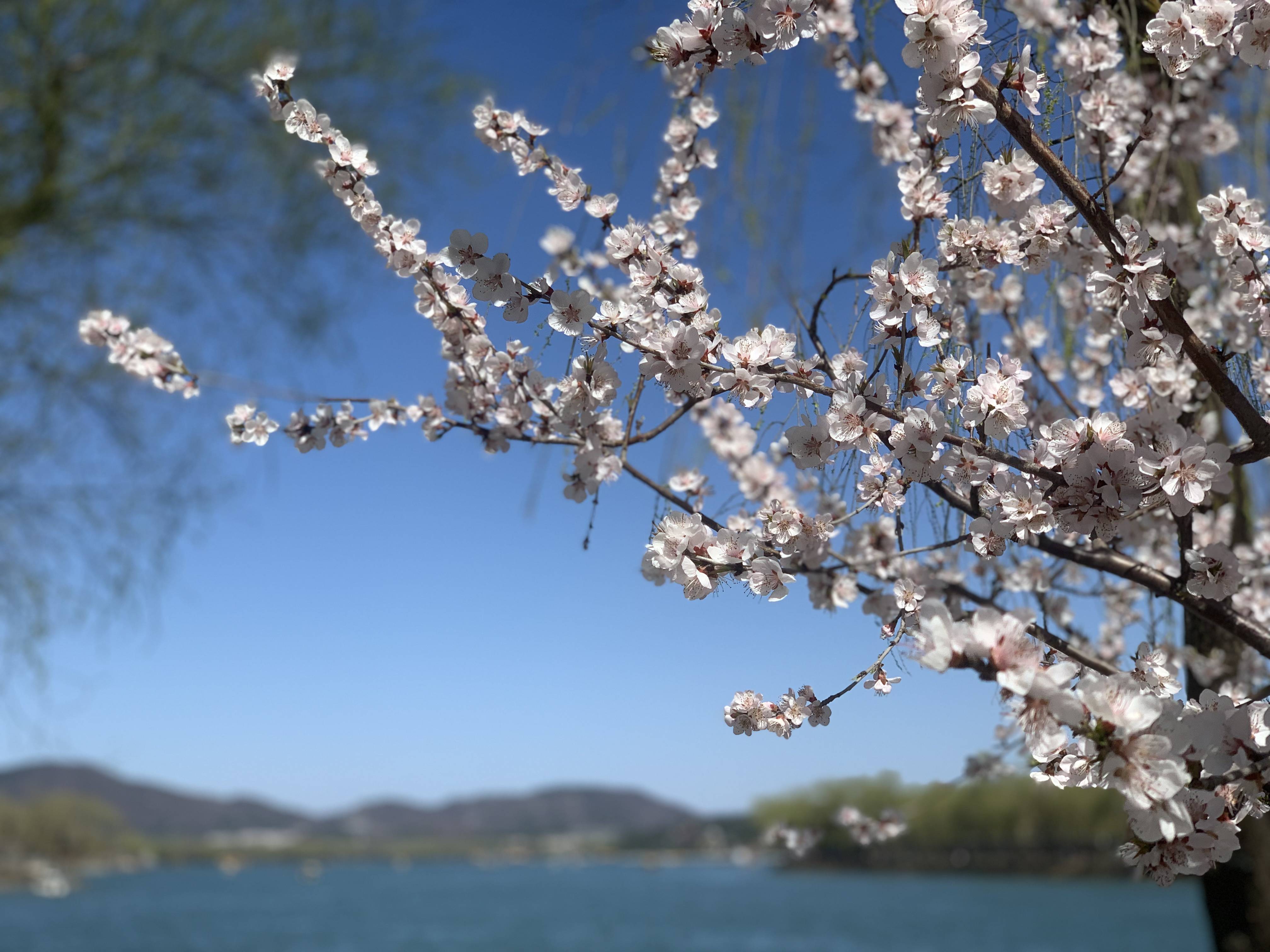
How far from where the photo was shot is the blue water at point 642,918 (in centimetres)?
4112

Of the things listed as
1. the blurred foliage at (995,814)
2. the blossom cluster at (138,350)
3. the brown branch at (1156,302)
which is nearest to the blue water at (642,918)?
the blurred foliage at (995,814)

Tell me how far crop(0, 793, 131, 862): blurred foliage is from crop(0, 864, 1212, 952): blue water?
4399mm

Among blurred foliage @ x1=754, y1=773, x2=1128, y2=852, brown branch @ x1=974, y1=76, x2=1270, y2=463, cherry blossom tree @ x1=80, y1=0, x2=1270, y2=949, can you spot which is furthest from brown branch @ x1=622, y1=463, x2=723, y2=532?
blurred foliage @ x1=754, y1=773, x2=1128, y2=852

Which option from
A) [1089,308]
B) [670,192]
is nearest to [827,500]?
[670,192]

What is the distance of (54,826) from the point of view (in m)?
68.8

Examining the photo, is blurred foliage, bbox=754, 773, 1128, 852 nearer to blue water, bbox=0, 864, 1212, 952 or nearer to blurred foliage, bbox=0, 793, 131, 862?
blue water, bbox=0, 864, 1212, 952

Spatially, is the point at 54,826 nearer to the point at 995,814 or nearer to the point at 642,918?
the point at 642,918

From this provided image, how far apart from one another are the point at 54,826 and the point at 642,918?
44.1m

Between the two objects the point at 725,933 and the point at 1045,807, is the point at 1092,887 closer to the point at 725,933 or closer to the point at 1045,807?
the point at 1045,807

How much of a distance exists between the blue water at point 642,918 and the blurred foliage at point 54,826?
173 inches

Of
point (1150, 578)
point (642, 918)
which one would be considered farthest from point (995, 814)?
point (1150, 578)

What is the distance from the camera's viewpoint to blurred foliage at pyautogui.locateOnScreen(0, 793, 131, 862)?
222ft

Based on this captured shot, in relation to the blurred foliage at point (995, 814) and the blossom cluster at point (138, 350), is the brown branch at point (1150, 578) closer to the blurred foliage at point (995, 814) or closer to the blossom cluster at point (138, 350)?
the blossom cluster at point (138, 350)

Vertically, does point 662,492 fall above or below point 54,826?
above
